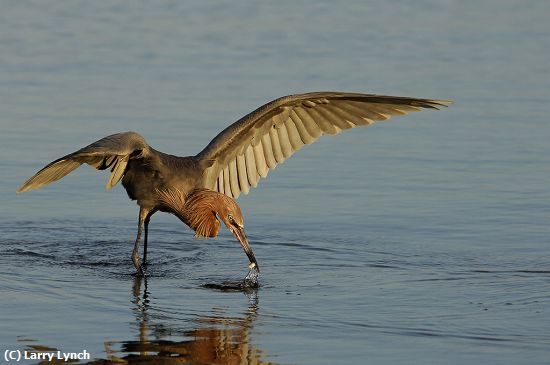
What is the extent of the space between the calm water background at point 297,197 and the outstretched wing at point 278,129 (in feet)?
2.13

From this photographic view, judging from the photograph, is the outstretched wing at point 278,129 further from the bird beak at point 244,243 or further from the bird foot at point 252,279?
the bird foot at point 252,279

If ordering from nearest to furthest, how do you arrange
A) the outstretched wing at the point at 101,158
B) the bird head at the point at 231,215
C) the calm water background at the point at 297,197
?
the calm water background at the point at 297,197 < the outstretched wing at the point at 101,158 < the bird head at the point at 231,215

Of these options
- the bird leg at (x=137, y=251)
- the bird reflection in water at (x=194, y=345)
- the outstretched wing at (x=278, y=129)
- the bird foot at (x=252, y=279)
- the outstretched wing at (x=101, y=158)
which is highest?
the outstretched wing at (x=278, y=129)

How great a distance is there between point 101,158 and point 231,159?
1888 mm

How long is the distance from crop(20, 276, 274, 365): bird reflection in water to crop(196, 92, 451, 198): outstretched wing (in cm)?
244

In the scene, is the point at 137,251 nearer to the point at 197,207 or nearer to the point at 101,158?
the point at 197,207

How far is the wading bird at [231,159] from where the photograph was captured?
10727 mm

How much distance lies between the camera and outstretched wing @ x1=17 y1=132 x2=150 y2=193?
9.43 m

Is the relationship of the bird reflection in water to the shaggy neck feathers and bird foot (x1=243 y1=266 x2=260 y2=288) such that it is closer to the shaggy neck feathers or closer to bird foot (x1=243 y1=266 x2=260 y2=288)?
bird foot (x1=243 y1=266 x2=260 y2=288)

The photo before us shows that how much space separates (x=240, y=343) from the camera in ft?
27.9

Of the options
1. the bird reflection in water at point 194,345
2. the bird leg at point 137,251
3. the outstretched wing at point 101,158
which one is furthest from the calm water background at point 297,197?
the outstretched wing at point 101,158

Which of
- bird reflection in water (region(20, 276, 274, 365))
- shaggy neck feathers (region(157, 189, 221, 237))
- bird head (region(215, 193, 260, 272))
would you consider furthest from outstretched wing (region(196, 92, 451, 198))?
bird reflection in water (region(20, 276, 274, 365))

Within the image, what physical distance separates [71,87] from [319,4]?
26.3 ft

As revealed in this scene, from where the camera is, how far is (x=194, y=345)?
8.41 m
